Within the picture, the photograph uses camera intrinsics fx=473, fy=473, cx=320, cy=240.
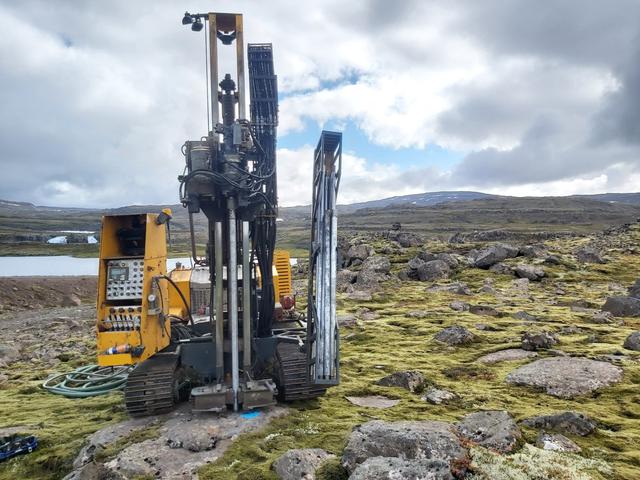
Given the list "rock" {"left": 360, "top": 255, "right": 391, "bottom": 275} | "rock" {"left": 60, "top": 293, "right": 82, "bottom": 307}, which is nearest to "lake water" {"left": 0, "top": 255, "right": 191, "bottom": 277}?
"rock" {"left": 60, "top": 293, "right": 82, "bottom": 307}

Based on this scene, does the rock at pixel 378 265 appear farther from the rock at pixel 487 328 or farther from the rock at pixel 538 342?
the rock at pixel 538 342

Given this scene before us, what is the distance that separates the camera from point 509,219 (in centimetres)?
14288

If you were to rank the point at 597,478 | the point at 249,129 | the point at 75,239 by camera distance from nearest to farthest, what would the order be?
the point at 597,478, the point at 249,129, the point at 75,239

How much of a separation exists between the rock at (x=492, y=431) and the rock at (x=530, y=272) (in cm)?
2059

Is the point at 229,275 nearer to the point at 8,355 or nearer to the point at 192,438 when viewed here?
the point at 192,438

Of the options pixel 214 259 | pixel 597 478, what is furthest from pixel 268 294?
pixel 597 478

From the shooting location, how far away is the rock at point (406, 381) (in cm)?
944

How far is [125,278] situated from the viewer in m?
8.22

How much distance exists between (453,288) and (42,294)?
28691 mm

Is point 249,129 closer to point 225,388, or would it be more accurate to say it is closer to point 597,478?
point 225,388

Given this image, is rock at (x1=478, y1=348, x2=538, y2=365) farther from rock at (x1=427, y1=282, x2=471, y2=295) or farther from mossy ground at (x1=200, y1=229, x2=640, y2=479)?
rock at (x1=427, y1=282, x2=471, y2=295)

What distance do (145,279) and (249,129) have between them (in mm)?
3173

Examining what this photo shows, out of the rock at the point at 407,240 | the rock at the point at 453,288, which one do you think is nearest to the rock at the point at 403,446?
the rock at the point at 453,288

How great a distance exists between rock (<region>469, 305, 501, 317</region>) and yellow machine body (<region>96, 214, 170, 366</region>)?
499 inches
